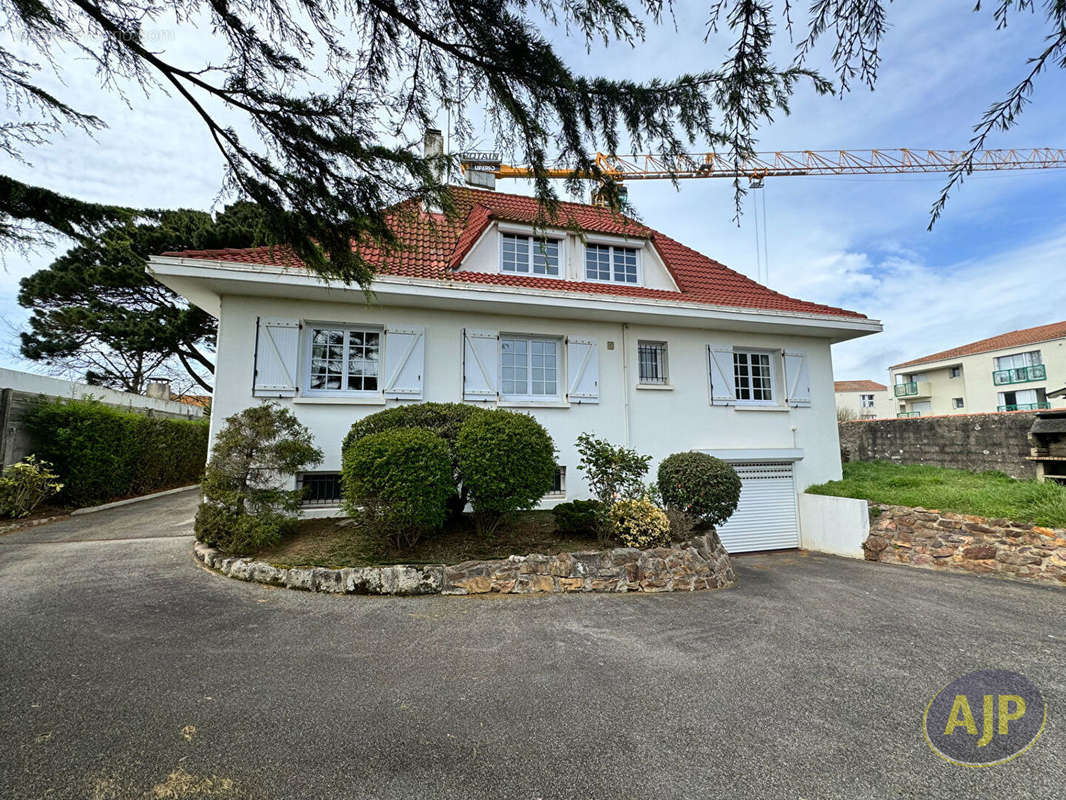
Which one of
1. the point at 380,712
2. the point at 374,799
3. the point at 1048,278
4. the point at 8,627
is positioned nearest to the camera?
the point at 374,799

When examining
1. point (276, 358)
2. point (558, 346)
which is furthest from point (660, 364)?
point (276, 358)

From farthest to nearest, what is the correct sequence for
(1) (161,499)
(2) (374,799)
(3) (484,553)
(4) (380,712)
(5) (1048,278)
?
(1) (161,499), (3) (484,553), (5) (1048,278), (4) (380,712), (2) (374,799)

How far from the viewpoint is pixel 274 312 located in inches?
297

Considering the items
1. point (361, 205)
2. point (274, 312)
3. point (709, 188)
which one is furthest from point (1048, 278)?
point (274, 312)

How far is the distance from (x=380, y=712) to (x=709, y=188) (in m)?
4.03

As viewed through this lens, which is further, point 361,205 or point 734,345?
point 734,345

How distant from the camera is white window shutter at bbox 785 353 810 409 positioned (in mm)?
Answer: 9984

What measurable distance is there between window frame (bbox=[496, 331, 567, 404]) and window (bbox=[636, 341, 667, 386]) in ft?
5.60

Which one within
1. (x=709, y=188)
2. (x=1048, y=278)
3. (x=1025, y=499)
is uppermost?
(x=709, y=188)

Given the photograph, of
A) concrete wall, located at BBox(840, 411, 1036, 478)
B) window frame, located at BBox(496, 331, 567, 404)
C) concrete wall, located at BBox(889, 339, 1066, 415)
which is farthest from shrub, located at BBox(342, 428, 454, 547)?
concrete wall, located at BBox(889, 339, 1066, 415)

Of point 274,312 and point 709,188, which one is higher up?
point 274,312

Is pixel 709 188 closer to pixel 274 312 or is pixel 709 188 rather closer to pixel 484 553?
pixel 484 553

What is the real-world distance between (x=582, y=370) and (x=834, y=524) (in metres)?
5.89

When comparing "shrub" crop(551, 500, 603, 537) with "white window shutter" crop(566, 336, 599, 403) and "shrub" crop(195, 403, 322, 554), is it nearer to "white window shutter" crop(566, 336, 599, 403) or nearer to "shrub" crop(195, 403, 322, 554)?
"white window shutter" crop(566, 336, 599, 403)
